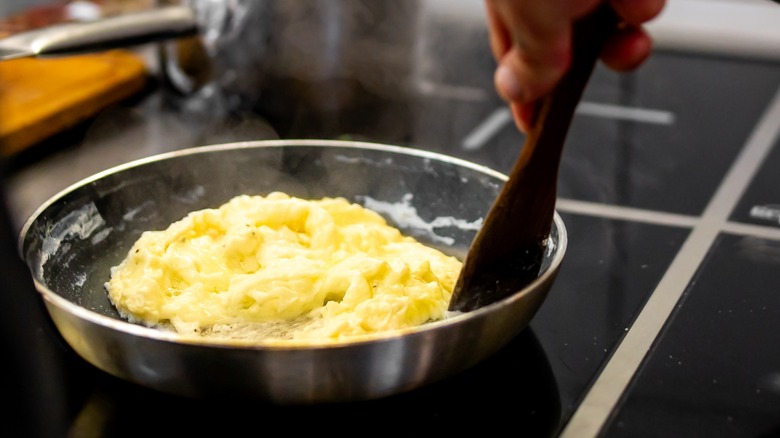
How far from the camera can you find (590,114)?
5.61ft

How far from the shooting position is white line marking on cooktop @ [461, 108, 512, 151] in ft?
4.89

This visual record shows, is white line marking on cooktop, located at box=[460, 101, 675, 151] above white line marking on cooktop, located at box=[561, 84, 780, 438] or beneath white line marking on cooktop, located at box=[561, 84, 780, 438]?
beneath

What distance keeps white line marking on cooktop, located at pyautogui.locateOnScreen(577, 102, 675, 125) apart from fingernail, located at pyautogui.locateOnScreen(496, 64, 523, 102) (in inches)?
44.8

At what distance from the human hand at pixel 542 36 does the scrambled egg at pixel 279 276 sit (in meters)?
0.26

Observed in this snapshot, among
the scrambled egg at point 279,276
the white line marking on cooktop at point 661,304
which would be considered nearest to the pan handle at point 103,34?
the scrambled egg at point 279,276

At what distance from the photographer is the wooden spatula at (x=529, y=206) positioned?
693mm


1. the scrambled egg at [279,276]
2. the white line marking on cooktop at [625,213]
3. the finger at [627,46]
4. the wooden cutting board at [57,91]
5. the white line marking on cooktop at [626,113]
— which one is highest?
the finger at [627,46]

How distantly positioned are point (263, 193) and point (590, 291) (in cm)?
43

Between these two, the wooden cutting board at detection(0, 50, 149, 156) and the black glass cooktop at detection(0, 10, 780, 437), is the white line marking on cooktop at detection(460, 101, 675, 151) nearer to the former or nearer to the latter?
Answer: the black glass cooktop at detection(0, 10, 780, 437)

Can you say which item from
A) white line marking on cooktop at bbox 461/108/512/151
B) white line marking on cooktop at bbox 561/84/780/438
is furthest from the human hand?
white line marking on cooktop at bbox 461/108/512/151

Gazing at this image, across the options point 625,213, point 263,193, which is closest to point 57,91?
point 263,193

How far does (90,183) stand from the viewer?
935 mm

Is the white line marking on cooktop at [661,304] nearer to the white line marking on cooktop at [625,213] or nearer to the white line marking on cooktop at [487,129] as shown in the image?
the white line marking on cooktop at [625,213]

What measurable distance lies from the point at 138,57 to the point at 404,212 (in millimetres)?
943
